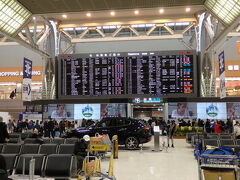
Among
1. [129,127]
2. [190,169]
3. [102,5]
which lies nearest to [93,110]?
[129,127]

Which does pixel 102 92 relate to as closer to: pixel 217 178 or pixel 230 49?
pixel 217 178

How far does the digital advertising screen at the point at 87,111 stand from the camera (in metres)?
25.0

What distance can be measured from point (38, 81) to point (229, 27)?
2730cm

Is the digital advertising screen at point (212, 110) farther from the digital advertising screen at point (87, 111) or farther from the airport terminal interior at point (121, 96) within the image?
the digital advertising screen at point (87, 111)

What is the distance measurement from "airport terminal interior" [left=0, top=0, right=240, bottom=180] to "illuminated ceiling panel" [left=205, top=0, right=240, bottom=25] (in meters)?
0.05

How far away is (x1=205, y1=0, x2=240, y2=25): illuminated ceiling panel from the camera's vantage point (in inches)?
537

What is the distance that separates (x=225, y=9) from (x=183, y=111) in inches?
450

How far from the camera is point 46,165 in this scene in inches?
271

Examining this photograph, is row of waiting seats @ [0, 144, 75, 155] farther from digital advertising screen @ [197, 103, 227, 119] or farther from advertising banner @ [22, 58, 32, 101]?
digital advertising screen @ [197, 103, 227, 119]

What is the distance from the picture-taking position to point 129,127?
16.0m

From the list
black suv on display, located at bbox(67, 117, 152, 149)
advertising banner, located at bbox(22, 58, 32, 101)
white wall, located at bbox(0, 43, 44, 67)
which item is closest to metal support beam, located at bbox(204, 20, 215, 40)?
black suv on display, located at bbox(67, 117, 152, 149)

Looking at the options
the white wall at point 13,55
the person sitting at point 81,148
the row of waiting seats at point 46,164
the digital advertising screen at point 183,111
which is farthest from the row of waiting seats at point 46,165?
the white wall at point 13,55

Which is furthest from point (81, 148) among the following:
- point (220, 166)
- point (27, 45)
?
point (27, 45)

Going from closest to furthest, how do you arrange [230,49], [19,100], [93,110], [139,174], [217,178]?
[217,178] → [139,174] → [93,110] → [19,100] → [230,49]
